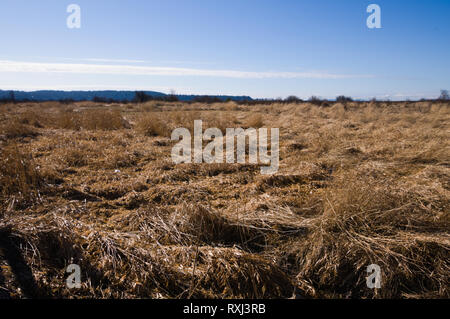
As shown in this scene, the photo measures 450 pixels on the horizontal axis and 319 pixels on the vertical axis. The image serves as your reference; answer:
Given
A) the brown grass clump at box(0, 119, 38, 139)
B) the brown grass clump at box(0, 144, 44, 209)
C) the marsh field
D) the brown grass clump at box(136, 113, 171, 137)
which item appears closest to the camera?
the marsh field

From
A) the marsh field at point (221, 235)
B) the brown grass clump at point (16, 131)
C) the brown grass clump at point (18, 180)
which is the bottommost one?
the marsh field at point (221, 235)

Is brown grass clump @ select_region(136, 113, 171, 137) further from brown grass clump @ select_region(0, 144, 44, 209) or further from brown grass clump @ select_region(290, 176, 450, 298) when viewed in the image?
brown grass clump @ select_region(290, 176, 450, 298)

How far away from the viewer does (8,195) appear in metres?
2.85

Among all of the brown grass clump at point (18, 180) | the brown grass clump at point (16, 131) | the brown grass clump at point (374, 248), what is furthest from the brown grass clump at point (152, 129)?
the brown grass clump at point (374, 248)

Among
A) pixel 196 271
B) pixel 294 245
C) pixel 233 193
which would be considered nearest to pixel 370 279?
pixel 294 245

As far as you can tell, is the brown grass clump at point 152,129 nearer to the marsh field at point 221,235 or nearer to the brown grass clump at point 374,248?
the marsh field at point 221,235

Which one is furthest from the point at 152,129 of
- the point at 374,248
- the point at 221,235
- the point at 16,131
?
the point at 374,248

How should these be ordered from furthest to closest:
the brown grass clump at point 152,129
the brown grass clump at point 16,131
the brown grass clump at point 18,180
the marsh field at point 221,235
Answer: the brown grass clump at point 152,129 < the brown grass clump at point 16,131 < the brown grass clump at point 18,180 < the marsh field at point 221,235

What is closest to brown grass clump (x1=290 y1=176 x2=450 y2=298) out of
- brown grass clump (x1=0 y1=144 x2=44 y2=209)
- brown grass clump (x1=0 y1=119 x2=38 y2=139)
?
brown grass clump (x1=0 y1=144 x2=44 y2=209)

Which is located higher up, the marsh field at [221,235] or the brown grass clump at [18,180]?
the brown grass clump at [18,180]

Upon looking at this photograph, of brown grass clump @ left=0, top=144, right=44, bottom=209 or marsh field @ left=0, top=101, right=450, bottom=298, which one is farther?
brown grass clump @ left=0, top=144, right=44, bottom=209

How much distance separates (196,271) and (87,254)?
88cm

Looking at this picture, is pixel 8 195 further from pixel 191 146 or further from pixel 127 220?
pixel 191 146

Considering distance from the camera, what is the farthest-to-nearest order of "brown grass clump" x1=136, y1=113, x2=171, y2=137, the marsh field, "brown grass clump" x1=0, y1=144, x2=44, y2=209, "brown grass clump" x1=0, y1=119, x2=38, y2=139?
"brown grass clump" x1=136, y1=113, x2=171, y2=137, "brown grass clump" x1=0, y1=119, x2=38, y2=139, "brown grass clump" x1=0, y1=144, x2=44, y2=209, the marsh field
